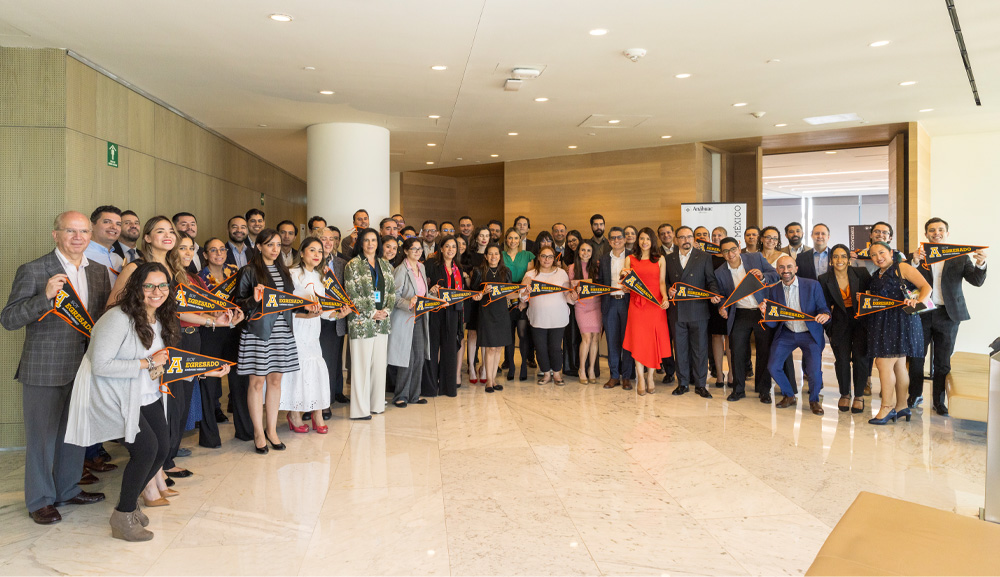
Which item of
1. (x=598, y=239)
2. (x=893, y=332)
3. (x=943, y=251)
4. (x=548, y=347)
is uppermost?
(x=598, y=239)

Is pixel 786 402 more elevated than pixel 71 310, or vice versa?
pixel 71 310

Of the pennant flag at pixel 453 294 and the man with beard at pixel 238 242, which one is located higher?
the man with beard at pixel 238 242

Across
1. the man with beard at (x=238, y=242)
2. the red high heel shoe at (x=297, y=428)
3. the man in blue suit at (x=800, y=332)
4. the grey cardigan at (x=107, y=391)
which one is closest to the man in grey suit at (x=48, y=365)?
the grey cardigan at (x=107, y=391)

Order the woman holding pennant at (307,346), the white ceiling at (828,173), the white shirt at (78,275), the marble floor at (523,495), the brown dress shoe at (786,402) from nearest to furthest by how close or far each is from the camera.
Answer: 1. the marble floor at (523,495)
2. the white shirt at (78,275)
3. the woman holding pennant at (307,346)
4. the brown dress shoe at (786,402)
5. the white ceiling at (828,173)

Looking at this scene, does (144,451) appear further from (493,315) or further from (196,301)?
(493,315)

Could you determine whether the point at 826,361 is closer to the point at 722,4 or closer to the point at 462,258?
the point at 462,258

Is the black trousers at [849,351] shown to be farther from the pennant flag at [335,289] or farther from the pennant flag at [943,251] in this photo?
the pennant flag at [335,289]

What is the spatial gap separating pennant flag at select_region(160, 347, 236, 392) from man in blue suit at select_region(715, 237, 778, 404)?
537 cm

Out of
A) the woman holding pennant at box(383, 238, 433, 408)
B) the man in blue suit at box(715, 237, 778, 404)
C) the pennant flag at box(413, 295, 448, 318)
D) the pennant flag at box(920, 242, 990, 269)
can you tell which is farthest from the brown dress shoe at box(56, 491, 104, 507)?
the pennant flag at box(920, 242, 990, 269)

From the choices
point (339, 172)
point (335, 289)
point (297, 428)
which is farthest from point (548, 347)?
point (339, 172)

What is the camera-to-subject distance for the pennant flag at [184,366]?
3584 millimetres

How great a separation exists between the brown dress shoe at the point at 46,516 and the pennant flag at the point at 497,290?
4541mm

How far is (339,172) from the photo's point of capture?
9148mm

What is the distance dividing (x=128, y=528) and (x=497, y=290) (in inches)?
179
